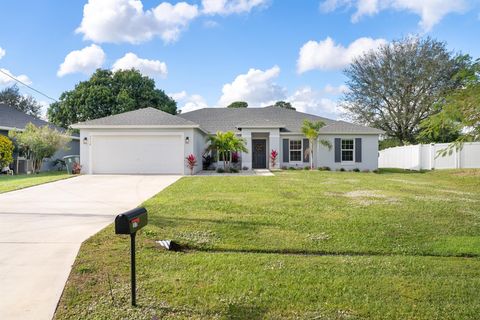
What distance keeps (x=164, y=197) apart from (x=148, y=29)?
11058mm

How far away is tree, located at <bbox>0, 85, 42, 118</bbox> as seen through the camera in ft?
137

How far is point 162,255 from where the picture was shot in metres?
5.00

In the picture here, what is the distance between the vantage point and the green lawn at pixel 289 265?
3.49m

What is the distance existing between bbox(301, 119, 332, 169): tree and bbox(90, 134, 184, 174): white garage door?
801cm

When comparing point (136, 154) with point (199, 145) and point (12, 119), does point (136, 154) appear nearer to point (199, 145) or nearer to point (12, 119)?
point (199, 145)

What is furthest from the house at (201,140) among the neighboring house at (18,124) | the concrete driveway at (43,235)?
the concrete driveway at (43,235)

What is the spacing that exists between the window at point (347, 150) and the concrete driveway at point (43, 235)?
15.2 m

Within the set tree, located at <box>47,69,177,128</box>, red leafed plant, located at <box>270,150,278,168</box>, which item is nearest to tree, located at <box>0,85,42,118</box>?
tree, located at <box>47,69,177,128</box>

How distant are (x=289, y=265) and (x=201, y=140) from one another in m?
18.3

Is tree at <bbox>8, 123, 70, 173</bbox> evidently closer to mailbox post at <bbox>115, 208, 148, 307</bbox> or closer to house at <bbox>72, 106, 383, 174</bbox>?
house at <bbox>72, 106, 383, 174</bbox>

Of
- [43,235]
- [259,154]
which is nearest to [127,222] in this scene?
[43,235]

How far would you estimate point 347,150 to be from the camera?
2345 centimetres

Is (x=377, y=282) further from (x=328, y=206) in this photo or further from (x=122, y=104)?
(x=122, y=104)

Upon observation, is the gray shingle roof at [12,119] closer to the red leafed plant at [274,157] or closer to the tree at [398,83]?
the red leafed plant at [274,157]
